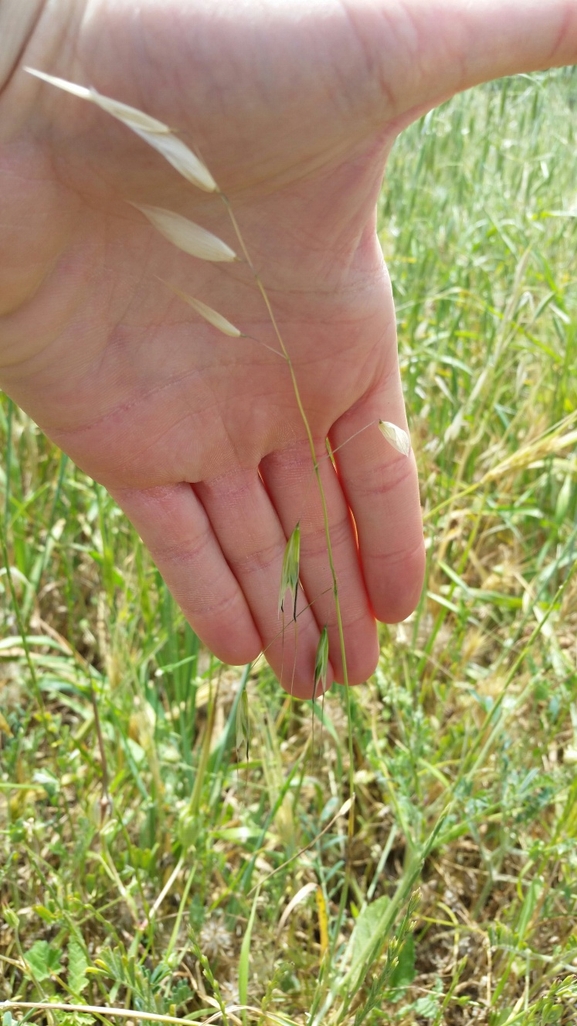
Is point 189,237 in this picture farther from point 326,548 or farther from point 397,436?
point 326,548

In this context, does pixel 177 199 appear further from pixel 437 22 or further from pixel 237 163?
pixel 437 22

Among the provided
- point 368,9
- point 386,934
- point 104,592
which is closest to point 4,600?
point 104,592

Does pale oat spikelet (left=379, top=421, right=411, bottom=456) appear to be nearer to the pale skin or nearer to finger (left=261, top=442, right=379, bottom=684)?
the pale skin

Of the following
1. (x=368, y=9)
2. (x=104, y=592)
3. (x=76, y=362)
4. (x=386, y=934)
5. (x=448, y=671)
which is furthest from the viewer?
(x=104, y=592)

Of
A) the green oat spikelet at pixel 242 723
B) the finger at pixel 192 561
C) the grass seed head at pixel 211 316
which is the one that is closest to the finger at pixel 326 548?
the finger at pixel 192 561

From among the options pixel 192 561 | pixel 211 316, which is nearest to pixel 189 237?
pixel 211 316

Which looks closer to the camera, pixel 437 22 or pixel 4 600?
pixel 437 22

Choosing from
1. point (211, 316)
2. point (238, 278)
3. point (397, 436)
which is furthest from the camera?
point (238, 278)
